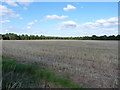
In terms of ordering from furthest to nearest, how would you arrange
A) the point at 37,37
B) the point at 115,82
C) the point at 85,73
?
the point at 37,37
the point at 85,73
the point at 115,82

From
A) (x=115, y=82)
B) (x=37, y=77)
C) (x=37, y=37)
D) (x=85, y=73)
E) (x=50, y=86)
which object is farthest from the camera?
(x=37, y=37)

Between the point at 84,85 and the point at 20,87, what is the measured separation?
6.59ft

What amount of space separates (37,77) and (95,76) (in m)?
2.21

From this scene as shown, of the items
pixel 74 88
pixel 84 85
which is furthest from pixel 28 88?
pixel 84 85

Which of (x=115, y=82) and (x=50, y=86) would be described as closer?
(x=50, y=86)

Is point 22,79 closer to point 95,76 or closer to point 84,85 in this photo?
point 84,85

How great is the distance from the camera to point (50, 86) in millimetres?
5059

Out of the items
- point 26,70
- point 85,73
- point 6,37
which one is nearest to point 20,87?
point 26,70

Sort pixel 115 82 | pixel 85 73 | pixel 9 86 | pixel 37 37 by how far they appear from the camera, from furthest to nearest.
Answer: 1. pixel 37 37
2. pixel 85 73
3. pixel 115 82
4. pixel 9 86

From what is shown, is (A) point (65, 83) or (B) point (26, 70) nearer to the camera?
(A) point (65, 83)

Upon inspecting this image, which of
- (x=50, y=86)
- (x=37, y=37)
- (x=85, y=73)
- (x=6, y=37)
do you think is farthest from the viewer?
(x=37, y=37)

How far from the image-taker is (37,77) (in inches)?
233

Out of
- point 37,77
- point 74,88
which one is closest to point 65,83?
point 74,88

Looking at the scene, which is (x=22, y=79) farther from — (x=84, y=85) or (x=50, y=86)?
(x=84, y=85)
